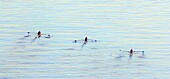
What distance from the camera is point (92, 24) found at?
52281 mm

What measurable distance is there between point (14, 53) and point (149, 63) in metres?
8.18

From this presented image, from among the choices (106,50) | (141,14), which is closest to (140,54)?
(106,50)

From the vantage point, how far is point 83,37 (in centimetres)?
4606

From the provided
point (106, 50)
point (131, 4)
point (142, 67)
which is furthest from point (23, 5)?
point (142, 67)

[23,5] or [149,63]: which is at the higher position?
[23,5]

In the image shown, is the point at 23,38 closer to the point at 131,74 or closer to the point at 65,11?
the point at 131,74

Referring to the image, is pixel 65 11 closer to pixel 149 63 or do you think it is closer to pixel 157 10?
pixel 157 10

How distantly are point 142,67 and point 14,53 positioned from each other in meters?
8.00

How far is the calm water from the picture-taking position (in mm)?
36438

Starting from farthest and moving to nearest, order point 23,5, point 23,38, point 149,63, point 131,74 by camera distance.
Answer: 1. point 23,5
2. point 23,38
3. point 149,63
4. point 131,74

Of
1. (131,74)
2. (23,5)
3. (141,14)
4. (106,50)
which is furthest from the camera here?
(23,5)

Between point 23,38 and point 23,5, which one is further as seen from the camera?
point 23,5

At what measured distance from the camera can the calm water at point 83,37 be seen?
36.4m

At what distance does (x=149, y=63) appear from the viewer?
126 feet
